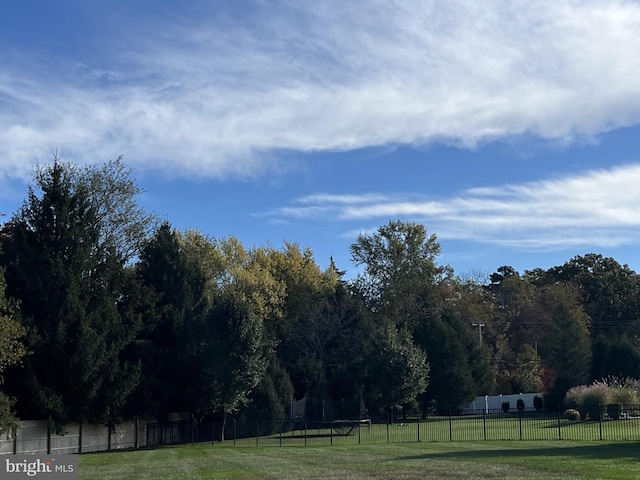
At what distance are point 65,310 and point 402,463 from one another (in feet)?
72.3

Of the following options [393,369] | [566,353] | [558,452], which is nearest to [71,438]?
[393,369]

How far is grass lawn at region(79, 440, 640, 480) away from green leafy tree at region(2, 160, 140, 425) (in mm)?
6339

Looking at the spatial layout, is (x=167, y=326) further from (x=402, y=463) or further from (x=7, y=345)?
(x=402, y=463)

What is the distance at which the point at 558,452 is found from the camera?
2906 centimetres

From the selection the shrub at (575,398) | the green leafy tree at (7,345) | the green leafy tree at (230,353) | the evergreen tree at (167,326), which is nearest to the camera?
the green leafy tree at (7,345)

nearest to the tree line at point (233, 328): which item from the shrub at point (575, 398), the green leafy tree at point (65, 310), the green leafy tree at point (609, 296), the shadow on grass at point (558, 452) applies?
the green leafy tree at point (65, 310)

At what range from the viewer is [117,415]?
42.0 m

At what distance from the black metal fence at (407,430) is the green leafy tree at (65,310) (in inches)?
245

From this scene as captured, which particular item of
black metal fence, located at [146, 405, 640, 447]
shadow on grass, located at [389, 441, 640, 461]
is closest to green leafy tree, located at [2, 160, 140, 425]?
black metal fence, located at [146, 405, 640, 447]

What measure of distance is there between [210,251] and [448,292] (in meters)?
30.2

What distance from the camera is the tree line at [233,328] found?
131ft

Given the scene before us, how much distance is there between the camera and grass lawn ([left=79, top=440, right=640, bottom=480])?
71.5 ft

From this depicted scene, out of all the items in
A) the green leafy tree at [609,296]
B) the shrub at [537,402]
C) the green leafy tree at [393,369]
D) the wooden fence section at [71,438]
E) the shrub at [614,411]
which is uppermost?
the green leafy tree at [609,296]

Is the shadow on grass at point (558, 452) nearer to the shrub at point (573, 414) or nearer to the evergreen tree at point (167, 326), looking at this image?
the shrub at point (573, 414)
